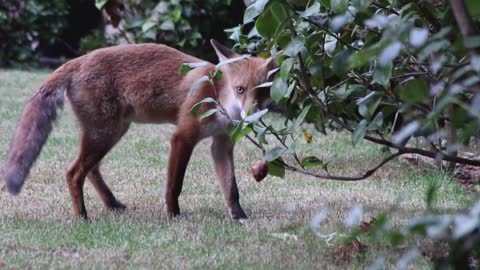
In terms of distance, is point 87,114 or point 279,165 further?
point 87,114

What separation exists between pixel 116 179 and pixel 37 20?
35.4 ft

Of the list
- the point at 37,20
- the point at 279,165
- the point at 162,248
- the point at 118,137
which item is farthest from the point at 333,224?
the point at 37,20

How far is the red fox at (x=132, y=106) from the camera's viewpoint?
17.4 ft

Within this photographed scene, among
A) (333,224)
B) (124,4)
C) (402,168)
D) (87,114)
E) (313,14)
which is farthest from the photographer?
(124,4)

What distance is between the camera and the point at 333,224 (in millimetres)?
4875

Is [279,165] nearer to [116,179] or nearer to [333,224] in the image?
[333,224]

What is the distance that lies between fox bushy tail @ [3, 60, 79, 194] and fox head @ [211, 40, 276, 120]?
1026 mm

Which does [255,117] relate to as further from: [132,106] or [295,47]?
[132,106]

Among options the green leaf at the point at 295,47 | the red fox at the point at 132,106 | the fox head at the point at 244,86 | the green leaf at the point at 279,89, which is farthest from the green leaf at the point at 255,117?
the fox head at the point at 244,86

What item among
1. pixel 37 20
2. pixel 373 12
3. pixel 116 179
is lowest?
pixel 37 20

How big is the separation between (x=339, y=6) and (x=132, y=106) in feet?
7.32

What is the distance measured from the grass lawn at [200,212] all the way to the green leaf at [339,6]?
0.99 metres

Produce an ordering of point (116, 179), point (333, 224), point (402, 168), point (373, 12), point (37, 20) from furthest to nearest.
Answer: point (37, 20), point (402, 168), point (116, 179), point (333, 224), point (373, 12)

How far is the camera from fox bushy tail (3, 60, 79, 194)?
4934mm
